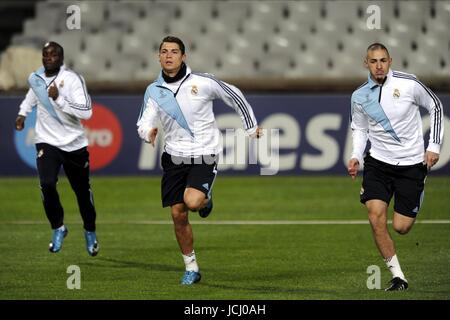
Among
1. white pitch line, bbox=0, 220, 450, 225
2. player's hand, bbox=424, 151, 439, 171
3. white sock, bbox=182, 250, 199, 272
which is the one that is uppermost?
player's hand, bbox=424, 151, 439, 171

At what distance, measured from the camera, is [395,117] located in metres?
11.0

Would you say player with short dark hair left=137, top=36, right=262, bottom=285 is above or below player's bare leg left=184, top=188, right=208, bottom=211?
above

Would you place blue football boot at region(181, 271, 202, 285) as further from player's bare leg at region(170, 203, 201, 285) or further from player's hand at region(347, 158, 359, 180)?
player's hand at region(347, 158, 359, 180)

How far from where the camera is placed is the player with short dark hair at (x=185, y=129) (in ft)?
36.8

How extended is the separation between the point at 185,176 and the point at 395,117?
2.15 m

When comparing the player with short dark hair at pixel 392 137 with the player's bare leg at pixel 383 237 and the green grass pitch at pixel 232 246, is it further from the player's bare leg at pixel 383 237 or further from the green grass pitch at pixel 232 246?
the green grass pitch at pixel 232 246

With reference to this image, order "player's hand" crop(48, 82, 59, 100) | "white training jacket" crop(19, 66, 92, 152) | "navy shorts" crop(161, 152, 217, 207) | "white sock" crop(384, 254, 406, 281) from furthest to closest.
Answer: "white training jacket" crop(19, 66, 92, 152) → "player's hand" crop(48, 82, 59, 100) → "navy shorts" crop(161, 152, 217, 207) → "white sock" crop(384, 254, 406, 281)

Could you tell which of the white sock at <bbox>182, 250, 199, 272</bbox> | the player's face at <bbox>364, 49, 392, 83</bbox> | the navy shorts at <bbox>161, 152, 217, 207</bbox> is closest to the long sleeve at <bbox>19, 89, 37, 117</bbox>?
the navy shorts at <bbox>161, 152, 217, 207</bbox>

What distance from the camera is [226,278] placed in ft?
38.4

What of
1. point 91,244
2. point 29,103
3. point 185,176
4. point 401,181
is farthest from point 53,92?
point 401,181

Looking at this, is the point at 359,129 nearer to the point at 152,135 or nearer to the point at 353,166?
the point at 353,166

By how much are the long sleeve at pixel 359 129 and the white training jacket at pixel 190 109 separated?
3.27 feet

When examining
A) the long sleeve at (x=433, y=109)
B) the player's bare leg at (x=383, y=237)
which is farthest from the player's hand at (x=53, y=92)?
the long sleeve at (x=433, y=109)

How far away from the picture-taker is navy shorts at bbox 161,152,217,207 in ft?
36.8
